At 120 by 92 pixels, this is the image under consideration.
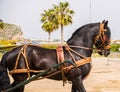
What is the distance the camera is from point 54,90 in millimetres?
13758

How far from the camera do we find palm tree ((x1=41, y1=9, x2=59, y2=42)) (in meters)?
71.2

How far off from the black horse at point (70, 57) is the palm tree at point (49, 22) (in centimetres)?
6060

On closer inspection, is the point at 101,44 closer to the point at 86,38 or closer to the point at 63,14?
the point at 86,38

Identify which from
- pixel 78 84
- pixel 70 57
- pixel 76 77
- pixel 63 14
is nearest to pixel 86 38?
pixel 70 57

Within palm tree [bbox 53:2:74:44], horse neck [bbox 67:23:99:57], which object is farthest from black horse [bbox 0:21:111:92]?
palm tree [bbox 53:2:74:44]

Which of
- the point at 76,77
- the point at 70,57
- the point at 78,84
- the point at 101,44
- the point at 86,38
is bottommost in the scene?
the point at 78,84

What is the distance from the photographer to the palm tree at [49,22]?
71150mm

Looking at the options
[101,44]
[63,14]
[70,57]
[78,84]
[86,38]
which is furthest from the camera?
[63,14]

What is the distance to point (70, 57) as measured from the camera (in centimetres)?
897

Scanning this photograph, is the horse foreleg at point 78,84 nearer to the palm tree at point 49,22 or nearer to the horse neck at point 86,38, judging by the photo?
the horse neck at point 86,38

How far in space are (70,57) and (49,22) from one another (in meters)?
67.0

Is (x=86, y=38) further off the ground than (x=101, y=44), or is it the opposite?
(x=86, y=38)

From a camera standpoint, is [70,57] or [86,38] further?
[86,38]

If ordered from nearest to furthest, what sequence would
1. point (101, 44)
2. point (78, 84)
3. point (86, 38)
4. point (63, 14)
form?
point (78, 84)
point (86, 38)
point (101, 44)
point (63, 14)
